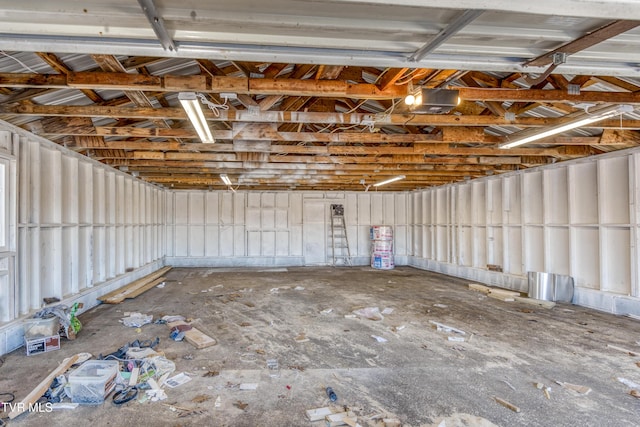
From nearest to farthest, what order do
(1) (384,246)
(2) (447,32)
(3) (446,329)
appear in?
(2) (447,32), (3) (446,329), (1) (384,246)

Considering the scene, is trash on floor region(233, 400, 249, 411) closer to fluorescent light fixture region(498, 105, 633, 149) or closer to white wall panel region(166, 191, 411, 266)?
fluorescent light fixture region(498, 105, 633, 149)

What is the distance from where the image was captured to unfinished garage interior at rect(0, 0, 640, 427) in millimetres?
1901

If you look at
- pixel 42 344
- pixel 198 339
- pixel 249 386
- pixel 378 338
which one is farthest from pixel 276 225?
pixel 249 386

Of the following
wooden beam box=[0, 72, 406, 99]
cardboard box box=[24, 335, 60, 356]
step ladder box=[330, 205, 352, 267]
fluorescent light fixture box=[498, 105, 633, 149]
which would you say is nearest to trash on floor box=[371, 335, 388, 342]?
wooden beam box=[0, 72, 406, 99]

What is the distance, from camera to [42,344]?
13.0ft

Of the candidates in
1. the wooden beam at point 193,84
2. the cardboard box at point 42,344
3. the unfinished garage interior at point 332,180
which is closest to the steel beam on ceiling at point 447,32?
the unfinished garage interior at point 332,180

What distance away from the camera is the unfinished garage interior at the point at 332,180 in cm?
190

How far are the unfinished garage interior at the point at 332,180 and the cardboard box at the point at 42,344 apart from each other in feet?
0.16

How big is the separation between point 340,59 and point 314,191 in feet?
→ 32.8

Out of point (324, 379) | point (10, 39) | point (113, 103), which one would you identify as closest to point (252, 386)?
point (324, 379)

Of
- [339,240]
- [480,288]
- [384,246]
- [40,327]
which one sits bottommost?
[480,288]

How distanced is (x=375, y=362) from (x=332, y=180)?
6111 millimetres

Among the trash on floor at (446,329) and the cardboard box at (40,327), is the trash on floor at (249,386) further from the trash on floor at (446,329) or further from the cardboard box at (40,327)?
the trash on floor at (446,329)

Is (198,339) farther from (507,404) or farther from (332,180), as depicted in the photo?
(332,180)
